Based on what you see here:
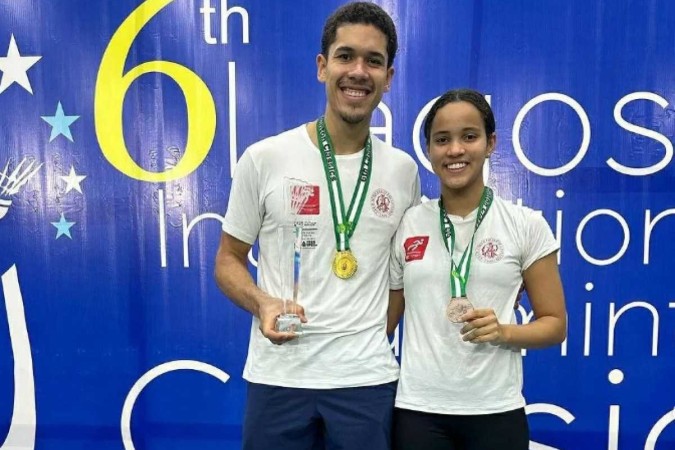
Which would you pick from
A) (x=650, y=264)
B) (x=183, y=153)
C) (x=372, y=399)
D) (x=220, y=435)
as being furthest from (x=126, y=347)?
(x=650, y=264)

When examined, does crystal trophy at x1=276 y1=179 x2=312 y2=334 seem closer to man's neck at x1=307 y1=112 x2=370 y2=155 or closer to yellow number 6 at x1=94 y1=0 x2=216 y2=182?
man's neck at x1=307 y1=112 x2=370 y2=155

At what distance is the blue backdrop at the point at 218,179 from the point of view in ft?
6.52

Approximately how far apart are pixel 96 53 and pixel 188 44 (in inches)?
14.8

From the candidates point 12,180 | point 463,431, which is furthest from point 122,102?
point 463,431

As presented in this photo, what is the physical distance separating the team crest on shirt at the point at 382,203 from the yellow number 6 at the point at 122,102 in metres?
1.00

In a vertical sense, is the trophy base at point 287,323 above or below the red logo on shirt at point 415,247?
below

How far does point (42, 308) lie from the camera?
222 cm

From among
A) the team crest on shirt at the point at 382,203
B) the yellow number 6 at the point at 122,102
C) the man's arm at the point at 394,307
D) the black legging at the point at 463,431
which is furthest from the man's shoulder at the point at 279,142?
the yellow number 6 at the point at 122,102

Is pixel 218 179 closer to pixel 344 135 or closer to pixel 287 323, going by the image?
pixel 344 135

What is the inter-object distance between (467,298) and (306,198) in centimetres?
45

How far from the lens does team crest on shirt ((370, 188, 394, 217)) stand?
1306mm

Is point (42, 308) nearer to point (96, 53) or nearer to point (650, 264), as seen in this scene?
point (96, 53)

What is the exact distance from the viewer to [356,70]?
1234 mm

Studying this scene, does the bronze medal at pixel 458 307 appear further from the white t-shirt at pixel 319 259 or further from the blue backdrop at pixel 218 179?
the blue backdrop at pixel 218 179
